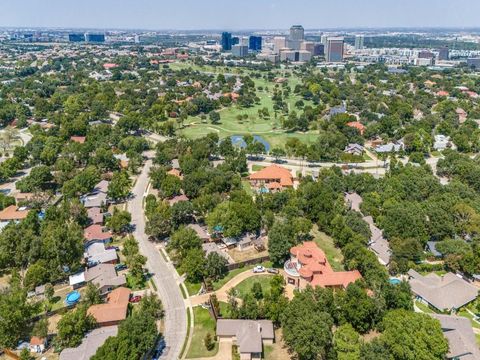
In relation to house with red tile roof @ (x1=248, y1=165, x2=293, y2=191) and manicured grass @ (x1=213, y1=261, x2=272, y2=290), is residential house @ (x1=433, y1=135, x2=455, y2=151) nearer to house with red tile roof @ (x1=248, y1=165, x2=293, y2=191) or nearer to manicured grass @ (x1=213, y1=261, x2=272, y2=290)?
house with red tile roof @ (x1=248, y1=165, x2=293, y2=191)

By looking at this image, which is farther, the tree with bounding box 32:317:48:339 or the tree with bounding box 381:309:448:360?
the tree with bounding box 32:317:48:339

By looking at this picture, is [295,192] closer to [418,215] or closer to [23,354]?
[418,215]

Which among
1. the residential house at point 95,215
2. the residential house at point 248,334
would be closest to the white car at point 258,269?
the residential house at point 248,334

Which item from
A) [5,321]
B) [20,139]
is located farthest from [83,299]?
[20,139]

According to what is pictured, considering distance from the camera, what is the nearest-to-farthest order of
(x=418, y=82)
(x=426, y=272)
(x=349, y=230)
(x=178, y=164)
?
(x=426, y=272)
(x=349, y=230)
(x=178, y=164)
(x=418, y=82)

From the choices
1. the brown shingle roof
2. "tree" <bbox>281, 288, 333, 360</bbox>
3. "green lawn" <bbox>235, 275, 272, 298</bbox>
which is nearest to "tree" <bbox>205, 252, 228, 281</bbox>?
"green lawn" <bbox>235, 275, 272, 298</bbox>

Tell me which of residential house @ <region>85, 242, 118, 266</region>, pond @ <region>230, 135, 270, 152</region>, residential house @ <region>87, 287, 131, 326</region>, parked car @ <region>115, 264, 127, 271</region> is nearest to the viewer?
residential house @ <region>87, 287, 131, 326</region>
